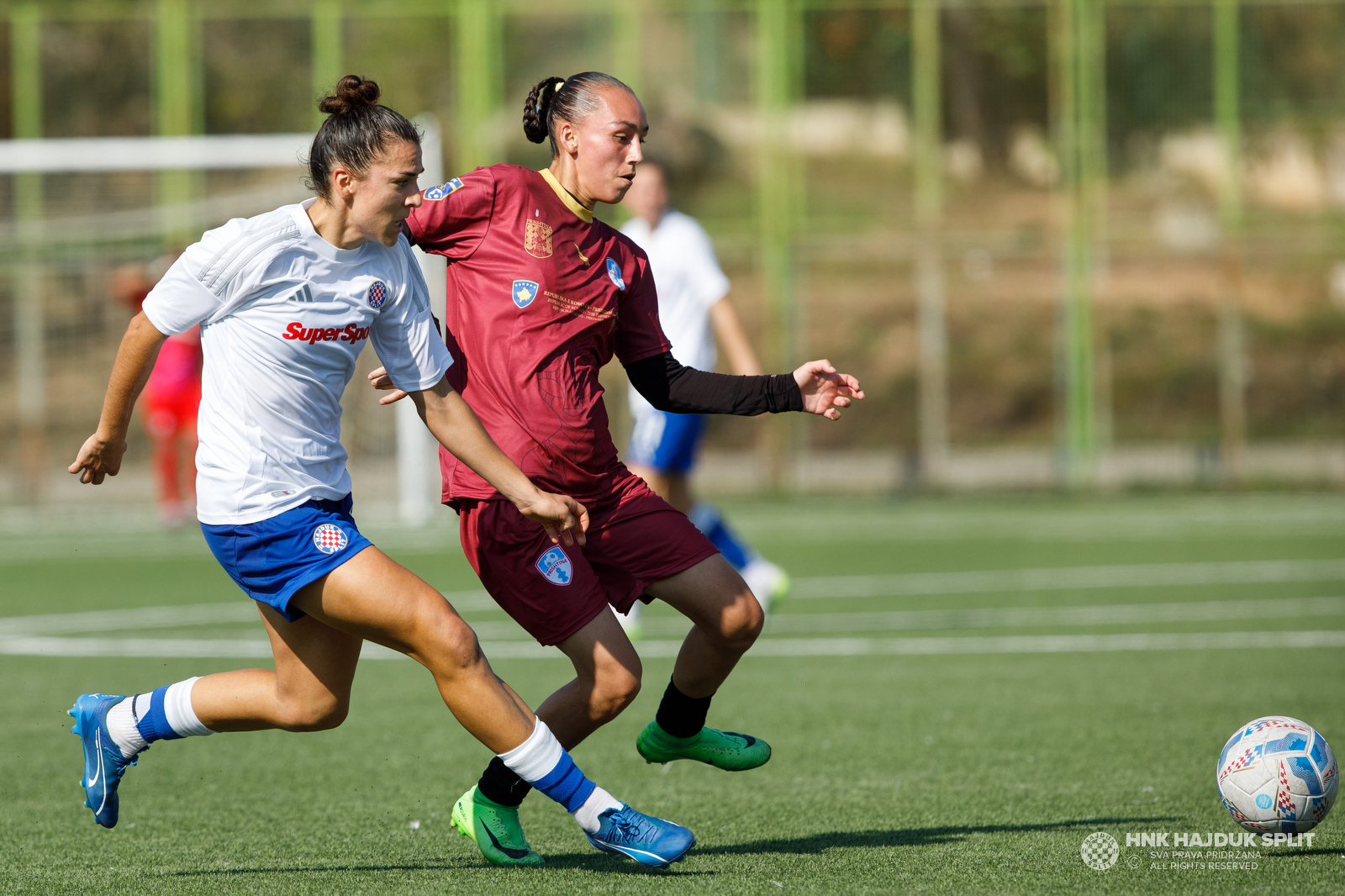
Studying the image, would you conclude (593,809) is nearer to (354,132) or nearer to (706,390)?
A: (706,390)

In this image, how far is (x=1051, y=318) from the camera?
18.8 meters

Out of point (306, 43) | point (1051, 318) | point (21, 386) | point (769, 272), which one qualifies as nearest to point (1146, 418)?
point (1051, 318)

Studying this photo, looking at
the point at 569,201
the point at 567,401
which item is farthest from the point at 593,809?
the point at 569,201

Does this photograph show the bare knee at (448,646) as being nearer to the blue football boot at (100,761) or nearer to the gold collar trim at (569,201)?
the blue football boot at (100,761)

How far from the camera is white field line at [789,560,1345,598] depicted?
10172 mm

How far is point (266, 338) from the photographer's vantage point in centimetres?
390

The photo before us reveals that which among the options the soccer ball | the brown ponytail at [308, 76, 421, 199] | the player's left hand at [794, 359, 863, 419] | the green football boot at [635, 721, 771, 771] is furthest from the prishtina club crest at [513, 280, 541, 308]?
the soccer ball

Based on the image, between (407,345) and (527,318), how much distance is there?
0.39 metres

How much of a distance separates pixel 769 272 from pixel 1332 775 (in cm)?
1410

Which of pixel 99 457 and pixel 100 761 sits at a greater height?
pixel 99 457

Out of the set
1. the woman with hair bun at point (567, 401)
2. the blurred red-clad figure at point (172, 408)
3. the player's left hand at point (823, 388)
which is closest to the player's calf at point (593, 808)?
the woman with hair bun at point (567, 401)

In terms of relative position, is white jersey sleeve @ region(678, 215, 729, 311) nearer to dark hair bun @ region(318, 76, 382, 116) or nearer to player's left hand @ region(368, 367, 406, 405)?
player's left hand @ region(368, 367, 406, 405)

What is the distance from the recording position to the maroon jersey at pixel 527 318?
4.30 m

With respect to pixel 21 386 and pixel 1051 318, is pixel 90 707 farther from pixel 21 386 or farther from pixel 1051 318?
pixel 1051 318
